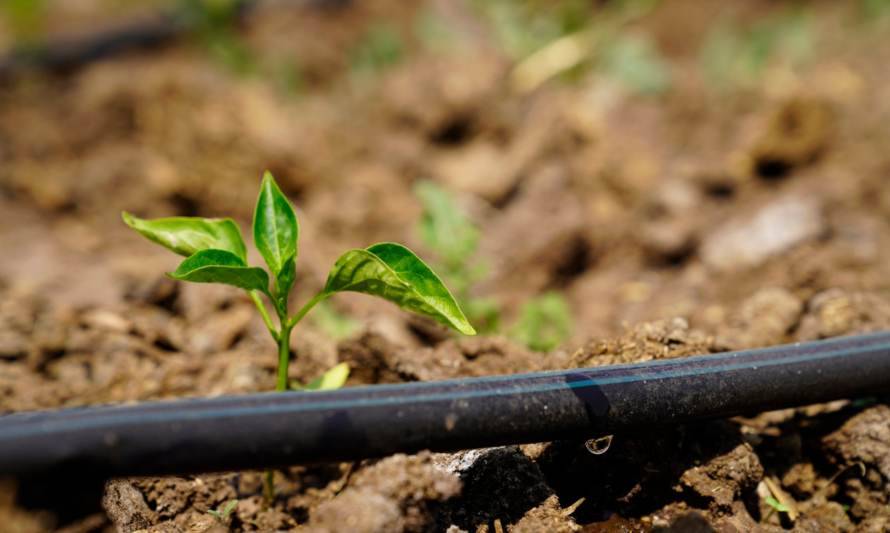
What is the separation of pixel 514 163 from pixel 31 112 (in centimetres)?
265

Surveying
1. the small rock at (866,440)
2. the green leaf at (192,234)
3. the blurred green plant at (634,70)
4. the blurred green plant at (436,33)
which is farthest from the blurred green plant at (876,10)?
the green leaf at (192,234)

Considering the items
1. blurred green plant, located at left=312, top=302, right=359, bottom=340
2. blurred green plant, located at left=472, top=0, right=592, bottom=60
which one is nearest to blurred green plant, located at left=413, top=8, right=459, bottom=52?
blurred green plant, located at left=472, top=0, right=592, bottom=60

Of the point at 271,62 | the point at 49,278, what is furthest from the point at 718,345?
the point at 271,62

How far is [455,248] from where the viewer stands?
2.02 m

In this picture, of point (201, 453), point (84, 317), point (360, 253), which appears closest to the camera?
point (201, 453)

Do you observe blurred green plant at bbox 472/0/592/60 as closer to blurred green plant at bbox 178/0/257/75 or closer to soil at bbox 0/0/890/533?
soil at bbox 0/0/890/533

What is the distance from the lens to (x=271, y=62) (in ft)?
14.2

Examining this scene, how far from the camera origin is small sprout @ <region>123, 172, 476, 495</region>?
3.83 feet

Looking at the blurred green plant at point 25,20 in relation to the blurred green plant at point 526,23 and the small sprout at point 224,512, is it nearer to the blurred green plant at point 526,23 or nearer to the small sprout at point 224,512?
the blurred green plant at point 526,23

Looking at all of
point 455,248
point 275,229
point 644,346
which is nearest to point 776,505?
point 644,346

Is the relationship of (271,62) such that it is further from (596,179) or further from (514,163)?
(596,179)

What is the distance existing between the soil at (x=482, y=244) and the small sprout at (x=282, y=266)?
0.27 metres

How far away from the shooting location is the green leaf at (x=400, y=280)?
1167 millimetres

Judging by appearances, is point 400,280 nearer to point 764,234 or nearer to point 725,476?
point 725,476
